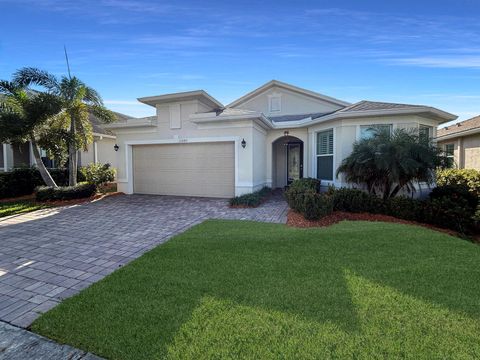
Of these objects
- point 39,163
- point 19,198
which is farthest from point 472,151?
point 19,198

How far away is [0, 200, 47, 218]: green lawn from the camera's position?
9.15 metres

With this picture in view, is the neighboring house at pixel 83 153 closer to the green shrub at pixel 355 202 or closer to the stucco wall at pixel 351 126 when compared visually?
the stucco wall at pixel 351 126

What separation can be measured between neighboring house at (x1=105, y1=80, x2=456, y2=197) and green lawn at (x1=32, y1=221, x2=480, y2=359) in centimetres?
613

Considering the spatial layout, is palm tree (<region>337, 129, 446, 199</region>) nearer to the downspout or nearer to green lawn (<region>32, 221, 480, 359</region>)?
green lawn (<region>32, 221, 480, 359</region>)

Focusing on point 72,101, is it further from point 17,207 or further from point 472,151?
point 472,151

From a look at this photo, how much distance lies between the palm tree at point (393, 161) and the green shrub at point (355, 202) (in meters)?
0.86

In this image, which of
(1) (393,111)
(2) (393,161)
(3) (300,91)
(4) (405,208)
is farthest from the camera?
(3) (300,91)

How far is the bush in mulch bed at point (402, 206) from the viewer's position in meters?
7.63

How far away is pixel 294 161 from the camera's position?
15.0 meters

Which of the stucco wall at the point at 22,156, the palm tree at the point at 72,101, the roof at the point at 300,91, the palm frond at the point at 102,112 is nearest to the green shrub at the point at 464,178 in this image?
the roof at the point at 300,91

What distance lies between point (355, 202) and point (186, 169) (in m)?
7.49

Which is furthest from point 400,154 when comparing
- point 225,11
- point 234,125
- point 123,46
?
point 123,46

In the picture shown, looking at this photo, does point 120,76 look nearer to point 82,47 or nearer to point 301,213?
point 82,47

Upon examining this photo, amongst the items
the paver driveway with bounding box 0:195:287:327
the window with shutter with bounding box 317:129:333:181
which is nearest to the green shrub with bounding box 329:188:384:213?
the paver driveway with bounding box 0:195:287:327
